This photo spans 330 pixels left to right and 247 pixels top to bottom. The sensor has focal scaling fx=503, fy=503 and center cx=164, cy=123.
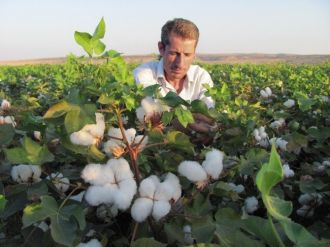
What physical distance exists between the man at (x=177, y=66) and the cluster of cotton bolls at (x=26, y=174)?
79.3 inches

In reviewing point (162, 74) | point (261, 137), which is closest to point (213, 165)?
point (261, 137)

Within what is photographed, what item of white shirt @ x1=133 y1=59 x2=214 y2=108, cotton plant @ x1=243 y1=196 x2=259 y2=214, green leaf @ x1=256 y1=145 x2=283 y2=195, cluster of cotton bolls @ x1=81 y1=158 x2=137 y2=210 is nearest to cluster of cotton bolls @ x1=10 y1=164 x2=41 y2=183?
cluster of cotton bolls @ x1=81 y1=158 x2=137 y2=210

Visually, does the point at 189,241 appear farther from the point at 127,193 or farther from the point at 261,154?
the point at 261,154

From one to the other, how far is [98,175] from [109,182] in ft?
0.09

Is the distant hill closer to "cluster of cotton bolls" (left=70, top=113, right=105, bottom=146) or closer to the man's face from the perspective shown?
the man's face

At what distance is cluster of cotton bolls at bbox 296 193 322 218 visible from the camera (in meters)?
1.62

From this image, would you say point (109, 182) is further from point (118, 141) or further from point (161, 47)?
point (161, 47)

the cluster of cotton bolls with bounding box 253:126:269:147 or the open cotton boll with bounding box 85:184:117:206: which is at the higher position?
the open cotton boll with bounding box 85:184:117:206

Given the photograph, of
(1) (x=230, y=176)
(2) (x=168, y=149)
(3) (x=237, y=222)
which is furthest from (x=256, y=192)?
(3) (x=237, y=222)

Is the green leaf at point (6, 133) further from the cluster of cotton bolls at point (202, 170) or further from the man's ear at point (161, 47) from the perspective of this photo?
the man's ear at point (161, 47)

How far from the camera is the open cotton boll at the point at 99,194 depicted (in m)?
1.09

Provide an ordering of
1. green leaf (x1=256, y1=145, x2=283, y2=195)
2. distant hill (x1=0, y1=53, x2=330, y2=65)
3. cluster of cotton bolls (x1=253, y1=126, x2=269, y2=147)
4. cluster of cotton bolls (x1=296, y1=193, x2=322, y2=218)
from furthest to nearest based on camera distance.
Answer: distant hill (x1=0, y1=53, x2=330, y2=65)
cluster of cotton bolls (x1=253, y1=126, x2=269, y2=147)
cluster of cotton bolls (x1=296, y1=193, x2=322, y2=218)
green leaf (x1=256, y1=145, x2=283, y2=195)

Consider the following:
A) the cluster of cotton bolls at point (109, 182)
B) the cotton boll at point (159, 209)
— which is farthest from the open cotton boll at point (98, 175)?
the cotton boll at point (159, 209)

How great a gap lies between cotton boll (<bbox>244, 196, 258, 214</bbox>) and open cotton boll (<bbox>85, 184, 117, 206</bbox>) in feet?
1.75
